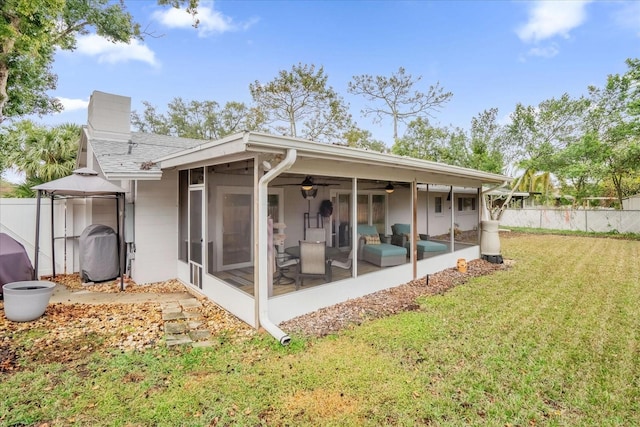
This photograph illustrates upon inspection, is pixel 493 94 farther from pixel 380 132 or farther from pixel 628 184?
pixel 628 184

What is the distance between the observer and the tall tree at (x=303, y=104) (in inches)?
771

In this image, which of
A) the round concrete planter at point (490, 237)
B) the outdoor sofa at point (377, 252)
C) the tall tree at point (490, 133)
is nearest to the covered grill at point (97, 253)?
the outdoor sofa at point (377, 252)

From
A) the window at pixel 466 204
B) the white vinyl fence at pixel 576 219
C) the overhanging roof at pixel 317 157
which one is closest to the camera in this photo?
the overhanging roof at pixel 317 157

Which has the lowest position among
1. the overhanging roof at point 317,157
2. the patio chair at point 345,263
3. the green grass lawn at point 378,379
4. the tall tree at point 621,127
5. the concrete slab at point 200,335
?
the green grass lawn at point 378,379

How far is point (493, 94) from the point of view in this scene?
1967 centimetres

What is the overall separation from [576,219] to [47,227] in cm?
2468

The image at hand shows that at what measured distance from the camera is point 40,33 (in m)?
8.82

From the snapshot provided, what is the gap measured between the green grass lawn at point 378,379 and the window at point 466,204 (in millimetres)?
5762

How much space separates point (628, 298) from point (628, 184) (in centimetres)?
2296

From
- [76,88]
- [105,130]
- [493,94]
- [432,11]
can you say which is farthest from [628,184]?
[76,88]

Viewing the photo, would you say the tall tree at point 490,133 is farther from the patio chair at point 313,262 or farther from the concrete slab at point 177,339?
the concrete slab at point 177,339

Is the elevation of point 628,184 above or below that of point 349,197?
above

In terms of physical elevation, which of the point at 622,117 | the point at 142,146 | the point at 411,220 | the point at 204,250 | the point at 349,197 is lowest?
the point at 204,250

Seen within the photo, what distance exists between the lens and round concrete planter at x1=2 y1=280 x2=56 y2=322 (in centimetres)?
442
